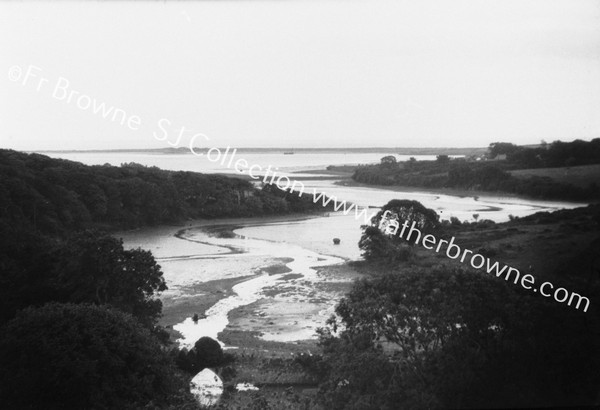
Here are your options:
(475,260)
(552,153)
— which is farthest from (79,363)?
(552,153)

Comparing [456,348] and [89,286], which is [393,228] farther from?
[89,286]

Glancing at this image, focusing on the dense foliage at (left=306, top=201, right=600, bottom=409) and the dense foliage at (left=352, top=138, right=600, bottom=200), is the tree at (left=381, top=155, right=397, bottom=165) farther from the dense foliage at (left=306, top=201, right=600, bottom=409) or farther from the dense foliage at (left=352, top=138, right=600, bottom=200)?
the dense foliage at (left=306, top=201, right=600, bottom=409)

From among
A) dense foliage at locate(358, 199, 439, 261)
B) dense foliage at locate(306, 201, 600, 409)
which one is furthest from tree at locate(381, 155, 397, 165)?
dense foliage at locate(306, 201, 600, 409)

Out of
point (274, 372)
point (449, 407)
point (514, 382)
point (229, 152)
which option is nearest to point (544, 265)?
point (514, 382)

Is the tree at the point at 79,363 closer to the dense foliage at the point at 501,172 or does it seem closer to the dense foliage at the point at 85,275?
the dense foliage at the point at 85,275

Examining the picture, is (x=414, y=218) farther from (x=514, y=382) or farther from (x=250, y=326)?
(x=514, y=382)
